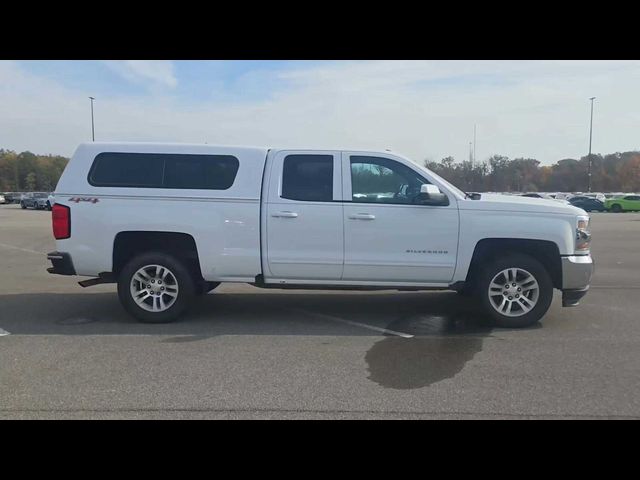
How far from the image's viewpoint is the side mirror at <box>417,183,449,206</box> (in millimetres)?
5809

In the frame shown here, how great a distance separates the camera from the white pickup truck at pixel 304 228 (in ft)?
19.5

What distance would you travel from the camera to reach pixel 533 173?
79125mm

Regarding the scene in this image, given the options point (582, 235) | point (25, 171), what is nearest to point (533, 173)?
point (582, 235)

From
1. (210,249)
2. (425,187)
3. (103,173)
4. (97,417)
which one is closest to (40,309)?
(103,173)

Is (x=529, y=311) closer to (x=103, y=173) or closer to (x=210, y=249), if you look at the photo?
(x=210, y=249)

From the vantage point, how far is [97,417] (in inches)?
144

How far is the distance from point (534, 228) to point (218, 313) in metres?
4.19

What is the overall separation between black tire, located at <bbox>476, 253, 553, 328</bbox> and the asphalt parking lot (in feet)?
0.64

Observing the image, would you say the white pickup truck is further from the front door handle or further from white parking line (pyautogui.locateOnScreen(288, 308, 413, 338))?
white parking line (pyautogui.locateOnScreen(288, 308, 413, 338))

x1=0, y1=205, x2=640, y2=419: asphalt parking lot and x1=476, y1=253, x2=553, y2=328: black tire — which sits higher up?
x1=476, y1=253, x2=553, y2=328: black tire

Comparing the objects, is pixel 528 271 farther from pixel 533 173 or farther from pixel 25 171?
pixel 25 171

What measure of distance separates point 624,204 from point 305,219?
1713 inches

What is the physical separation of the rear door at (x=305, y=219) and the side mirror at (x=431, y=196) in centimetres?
98

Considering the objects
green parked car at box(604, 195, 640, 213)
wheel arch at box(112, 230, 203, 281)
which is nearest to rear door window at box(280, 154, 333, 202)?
wheel arch at box(112, 230, 203, 281)
